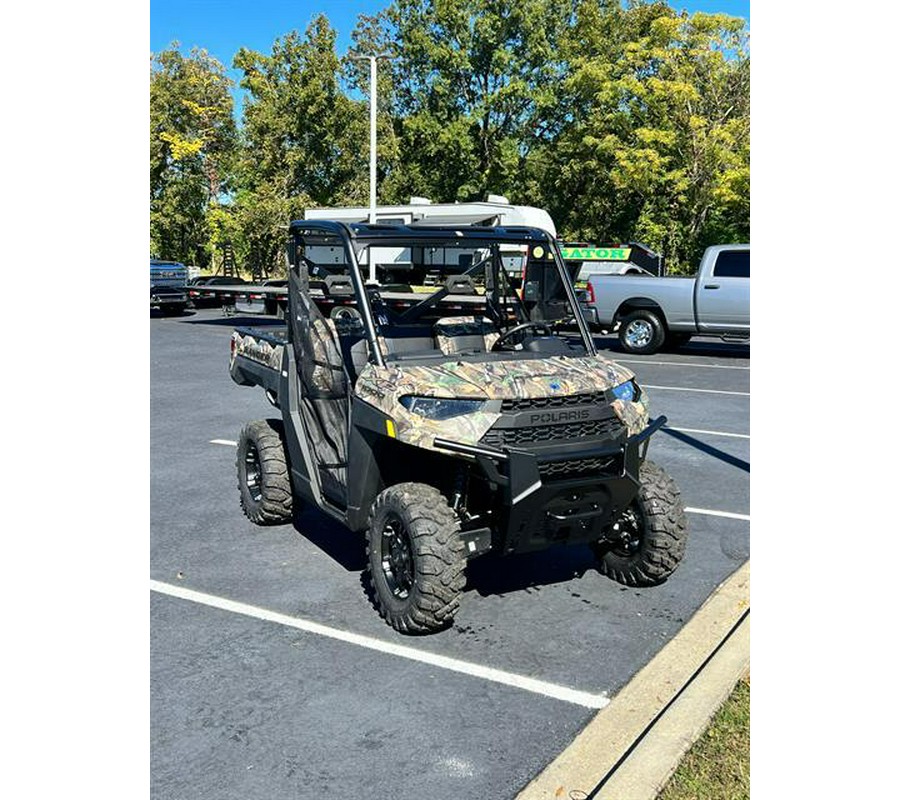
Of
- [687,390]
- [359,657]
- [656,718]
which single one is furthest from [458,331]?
[687,390]

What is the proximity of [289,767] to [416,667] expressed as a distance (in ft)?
3.32

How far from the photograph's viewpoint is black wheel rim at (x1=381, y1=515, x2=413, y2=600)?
5.05 metres

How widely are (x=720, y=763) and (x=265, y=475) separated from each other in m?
3.93

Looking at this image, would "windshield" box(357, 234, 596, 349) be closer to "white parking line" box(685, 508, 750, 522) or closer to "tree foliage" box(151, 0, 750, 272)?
"white parking line" box(685, 508, 750, 522)

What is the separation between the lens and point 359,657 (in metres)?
4.79

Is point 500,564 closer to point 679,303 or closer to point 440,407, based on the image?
point 440,407

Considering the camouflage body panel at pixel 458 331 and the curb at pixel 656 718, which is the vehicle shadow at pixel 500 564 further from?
the camouflage body panel at pixel 458 331

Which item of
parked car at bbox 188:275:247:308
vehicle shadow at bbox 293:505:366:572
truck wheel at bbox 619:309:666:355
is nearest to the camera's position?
vehicle shadow at bbox 293:505:366:572

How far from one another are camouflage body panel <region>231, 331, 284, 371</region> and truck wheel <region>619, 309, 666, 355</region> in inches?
490

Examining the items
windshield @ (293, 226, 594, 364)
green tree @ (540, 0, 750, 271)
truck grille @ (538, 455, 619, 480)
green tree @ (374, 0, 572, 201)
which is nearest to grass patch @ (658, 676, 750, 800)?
truck grille @ (538, 455, 619, 480)

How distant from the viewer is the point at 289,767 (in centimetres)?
379

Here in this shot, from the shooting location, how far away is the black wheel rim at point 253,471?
7.06 m

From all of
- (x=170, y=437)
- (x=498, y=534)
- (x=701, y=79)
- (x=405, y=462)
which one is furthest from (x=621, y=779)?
(x=701, y=79)

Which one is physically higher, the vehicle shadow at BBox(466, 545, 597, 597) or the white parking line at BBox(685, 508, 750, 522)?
the white parking line at BBox(685, 508, 750, 522)
